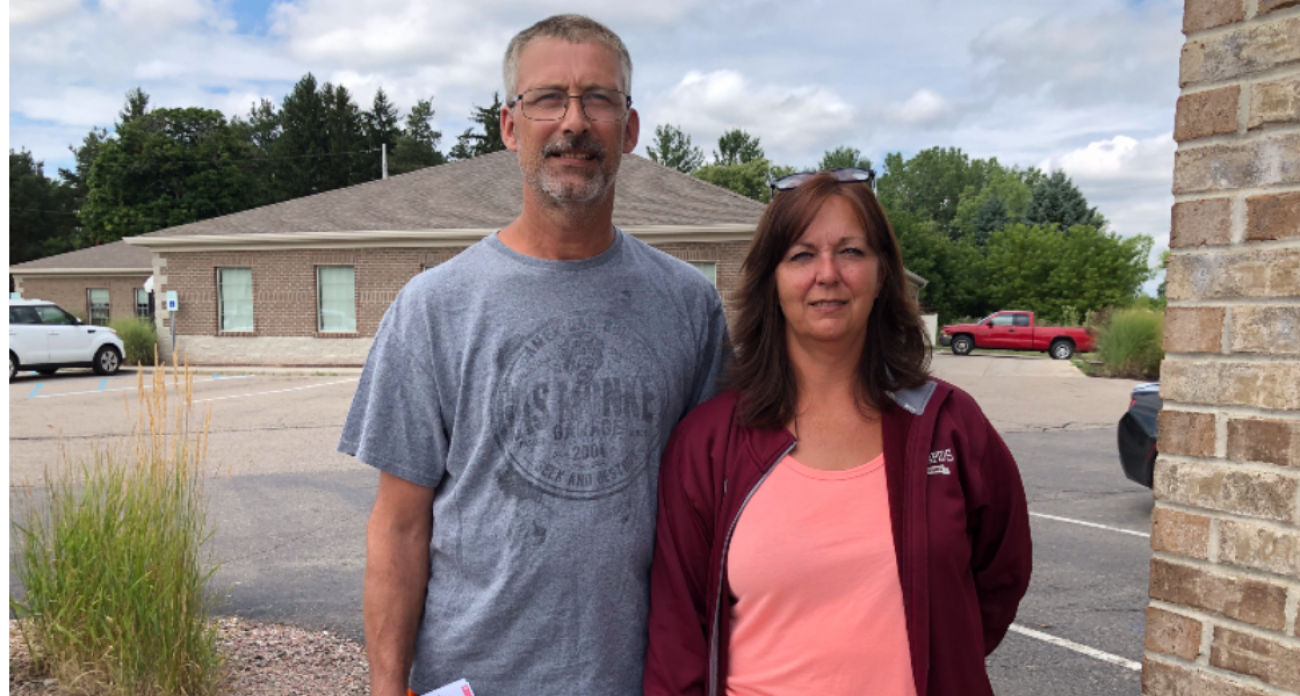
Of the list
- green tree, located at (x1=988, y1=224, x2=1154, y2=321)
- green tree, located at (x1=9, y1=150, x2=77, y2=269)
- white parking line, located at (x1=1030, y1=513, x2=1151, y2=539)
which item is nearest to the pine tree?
green tree, located at (x1=9, y1=150, x2=77, y2=269)

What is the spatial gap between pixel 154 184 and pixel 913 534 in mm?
55287

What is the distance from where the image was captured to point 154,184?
1906 inches

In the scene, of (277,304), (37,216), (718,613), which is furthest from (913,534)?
(37,216)

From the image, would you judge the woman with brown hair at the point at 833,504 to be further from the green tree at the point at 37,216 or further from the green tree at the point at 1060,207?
the green tree at the point at 37,216

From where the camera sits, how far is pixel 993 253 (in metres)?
45.8

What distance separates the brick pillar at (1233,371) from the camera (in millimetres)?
1733

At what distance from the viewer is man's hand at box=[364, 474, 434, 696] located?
1908mm

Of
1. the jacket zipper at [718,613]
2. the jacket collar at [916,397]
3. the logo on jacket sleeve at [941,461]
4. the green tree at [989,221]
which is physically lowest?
the jacket zipper at [718,613]

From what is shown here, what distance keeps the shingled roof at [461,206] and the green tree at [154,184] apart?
89.6 feet

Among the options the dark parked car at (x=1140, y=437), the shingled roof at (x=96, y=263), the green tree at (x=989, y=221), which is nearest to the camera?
the dark parked car at (x=1140, y=437)

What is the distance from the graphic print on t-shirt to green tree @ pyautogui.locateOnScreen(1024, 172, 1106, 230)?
5164 cm

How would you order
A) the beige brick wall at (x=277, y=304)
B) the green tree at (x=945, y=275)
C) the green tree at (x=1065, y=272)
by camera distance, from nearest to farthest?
the beige brick wall at (x=277, y=304), the green tree at (x=1065, y=272), the green tree at (x=945, y=275)

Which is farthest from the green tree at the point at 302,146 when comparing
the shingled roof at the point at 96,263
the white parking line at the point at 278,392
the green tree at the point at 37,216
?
the white parking line at the point at 278,392

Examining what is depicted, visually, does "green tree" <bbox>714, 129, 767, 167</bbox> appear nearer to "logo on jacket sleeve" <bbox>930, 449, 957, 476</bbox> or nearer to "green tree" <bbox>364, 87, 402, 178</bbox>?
"green tree" <bbox>364, 87, 402, 178</bbox>
